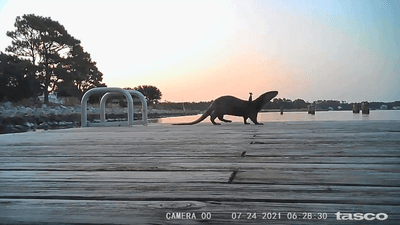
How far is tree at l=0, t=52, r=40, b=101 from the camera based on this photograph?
2148 centimetres

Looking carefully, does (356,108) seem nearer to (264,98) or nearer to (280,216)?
(264,98)

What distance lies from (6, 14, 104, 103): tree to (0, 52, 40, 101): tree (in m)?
0.77

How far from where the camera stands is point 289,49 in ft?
44.7

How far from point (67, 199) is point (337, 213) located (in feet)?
2.63

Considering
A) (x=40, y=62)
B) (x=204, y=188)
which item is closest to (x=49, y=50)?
(x=40, y=62)

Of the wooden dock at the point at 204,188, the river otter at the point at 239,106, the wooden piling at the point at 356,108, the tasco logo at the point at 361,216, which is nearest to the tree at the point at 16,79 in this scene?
the river otter at the point at 239,106

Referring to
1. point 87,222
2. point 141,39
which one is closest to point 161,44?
point 141,39

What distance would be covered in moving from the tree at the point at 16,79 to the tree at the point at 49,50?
771mm

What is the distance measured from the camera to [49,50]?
79.7 feet

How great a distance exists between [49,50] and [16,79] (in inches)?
154

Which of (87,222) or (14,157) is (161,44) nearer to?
(14,157)

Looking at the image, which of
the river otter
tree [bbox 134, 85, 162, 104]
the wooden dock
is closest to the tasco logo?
the wooden dock

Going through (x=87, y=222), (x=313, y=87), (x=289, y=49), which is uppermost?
(x=289, y=49)

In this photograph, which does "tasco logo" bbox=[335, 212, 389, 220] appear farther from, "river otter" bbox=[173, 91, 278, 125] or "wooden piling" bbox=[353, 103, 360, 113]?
"wooden piling" bbox=[353, 103, 360, 113]
